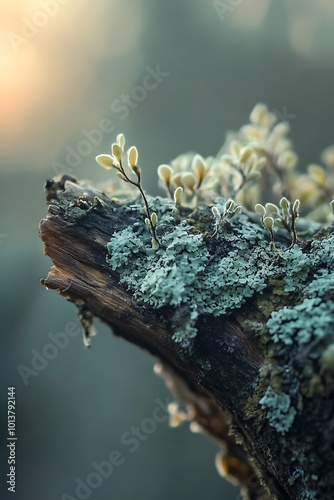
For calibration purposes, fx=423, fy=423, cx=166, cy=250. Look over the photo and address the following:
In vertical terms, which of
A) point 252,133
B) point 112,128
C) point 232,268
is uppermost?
point 252,133

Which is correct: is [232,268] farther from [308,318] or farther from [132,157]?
[132,157]

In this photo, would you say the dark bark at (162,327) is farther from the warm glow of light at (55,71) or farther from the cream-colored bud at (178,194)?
the warm glow of light at (55,71)

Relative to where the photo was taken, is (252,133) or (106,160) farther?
(252,133)

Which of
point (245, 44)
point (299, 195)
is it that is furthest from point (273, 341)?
point (245, 44)

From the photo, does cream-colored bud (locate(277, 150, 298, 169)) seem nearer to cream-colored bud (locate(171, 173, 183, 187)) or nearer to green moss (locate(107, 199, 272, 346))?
cream-colored bud (locate(171, 173, 183, 187))

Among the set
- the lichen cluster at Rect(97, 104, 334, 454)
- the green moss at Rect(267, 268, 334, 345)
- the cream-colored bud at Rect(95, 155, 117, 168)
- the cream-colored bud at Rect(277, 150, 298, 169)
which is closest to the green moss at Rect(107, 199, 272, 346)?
the lichen cluster at Rect(97, 104, 334, 454)

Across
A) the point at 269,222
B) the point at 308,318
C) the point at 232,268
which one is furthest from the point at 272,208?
the point at 308,318
